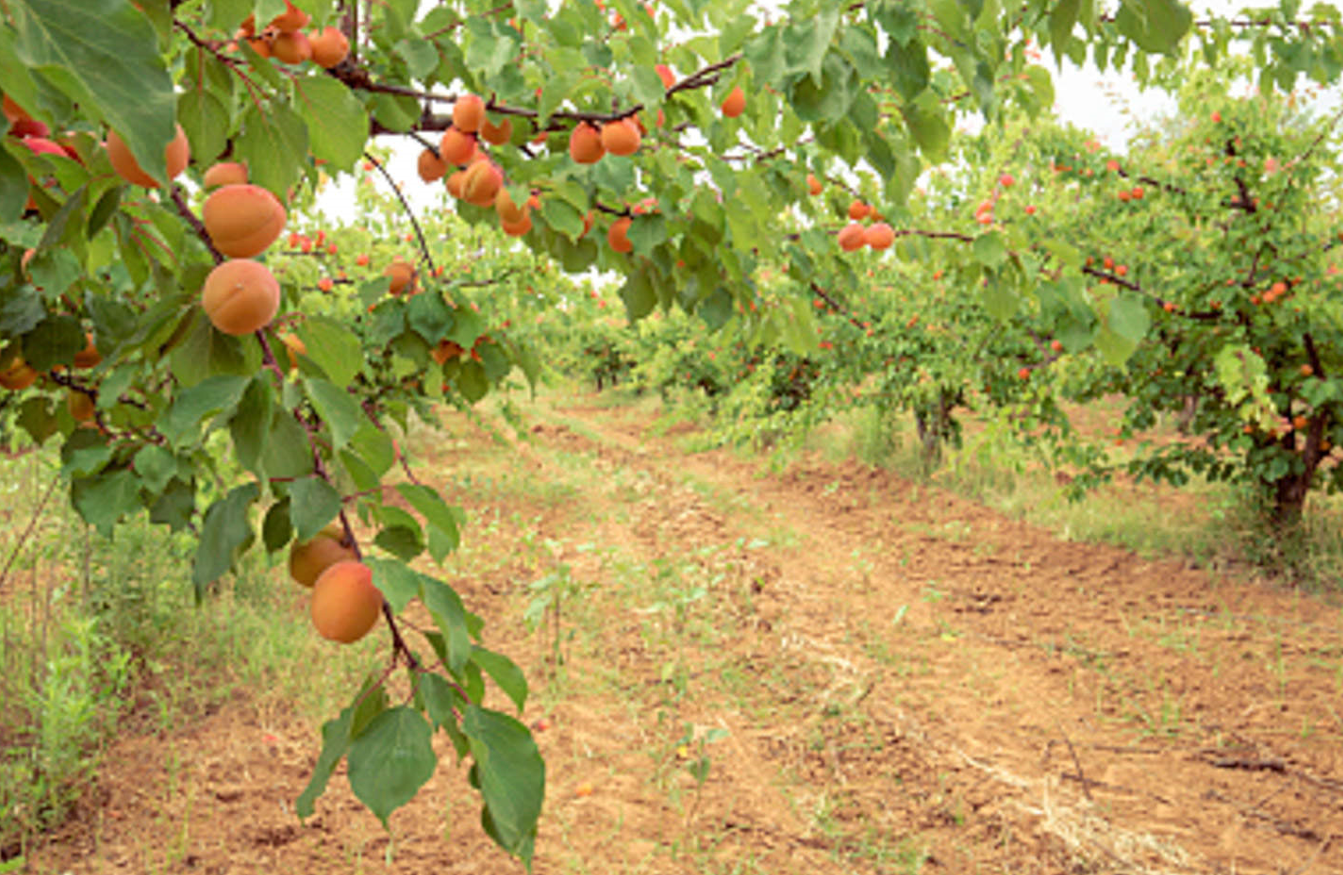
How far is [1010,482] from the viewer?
23.4ft

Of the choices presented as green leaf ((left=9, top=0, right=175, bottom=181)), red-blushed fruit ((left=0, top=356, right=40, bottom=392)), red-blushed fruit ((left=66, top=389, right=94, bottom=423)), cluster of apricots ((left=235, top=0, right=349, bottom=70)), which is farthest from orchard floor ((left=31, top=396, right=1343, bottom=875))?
green leaf ((left=9, top=0, right=175, bottom=181))

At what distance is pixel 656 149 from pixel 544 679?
252 centimetres

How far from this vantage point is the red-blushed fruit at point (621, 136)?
1298mm

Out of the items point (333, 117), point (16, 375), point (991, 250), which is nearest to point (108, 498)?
point (16, 375)

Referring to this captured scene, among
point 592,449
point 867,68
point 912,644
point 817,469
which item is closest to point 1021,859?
point 912,644

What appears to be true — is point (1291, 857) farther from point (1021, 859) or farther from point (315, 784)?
point (315, 784)

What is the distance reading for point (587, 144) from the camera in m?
1.38

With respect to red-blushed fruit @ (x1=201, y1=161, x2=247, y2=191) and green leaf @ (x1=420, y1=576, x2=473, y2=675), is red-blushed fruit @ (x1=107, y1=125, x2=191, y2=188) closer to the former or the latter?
red-blushed fruit @ (x1=201, y1=161, x2=247, y2=191)

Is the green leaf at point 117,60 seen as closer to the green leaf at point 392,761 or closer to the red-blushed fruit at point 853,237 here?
the green leaf at point 392,761

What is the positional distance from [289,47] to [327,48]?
95 millimetres

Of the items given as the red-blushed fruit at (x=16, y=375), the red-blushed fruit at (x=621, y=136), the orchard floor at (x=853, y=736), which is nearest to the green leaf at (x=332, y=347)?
the red-blushed fruit at (x=621, y=136)

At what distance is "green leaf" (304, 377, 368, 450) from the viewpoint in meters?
0.67

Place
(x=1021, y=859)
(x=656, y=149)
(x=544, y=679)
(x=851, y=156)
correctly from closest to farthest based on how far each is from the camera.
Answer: (x=851, y=156) → (x=656, y=149) → (x=1021, y=859) → (x=544, y=679)

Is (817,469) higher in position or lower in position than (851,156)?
lower
